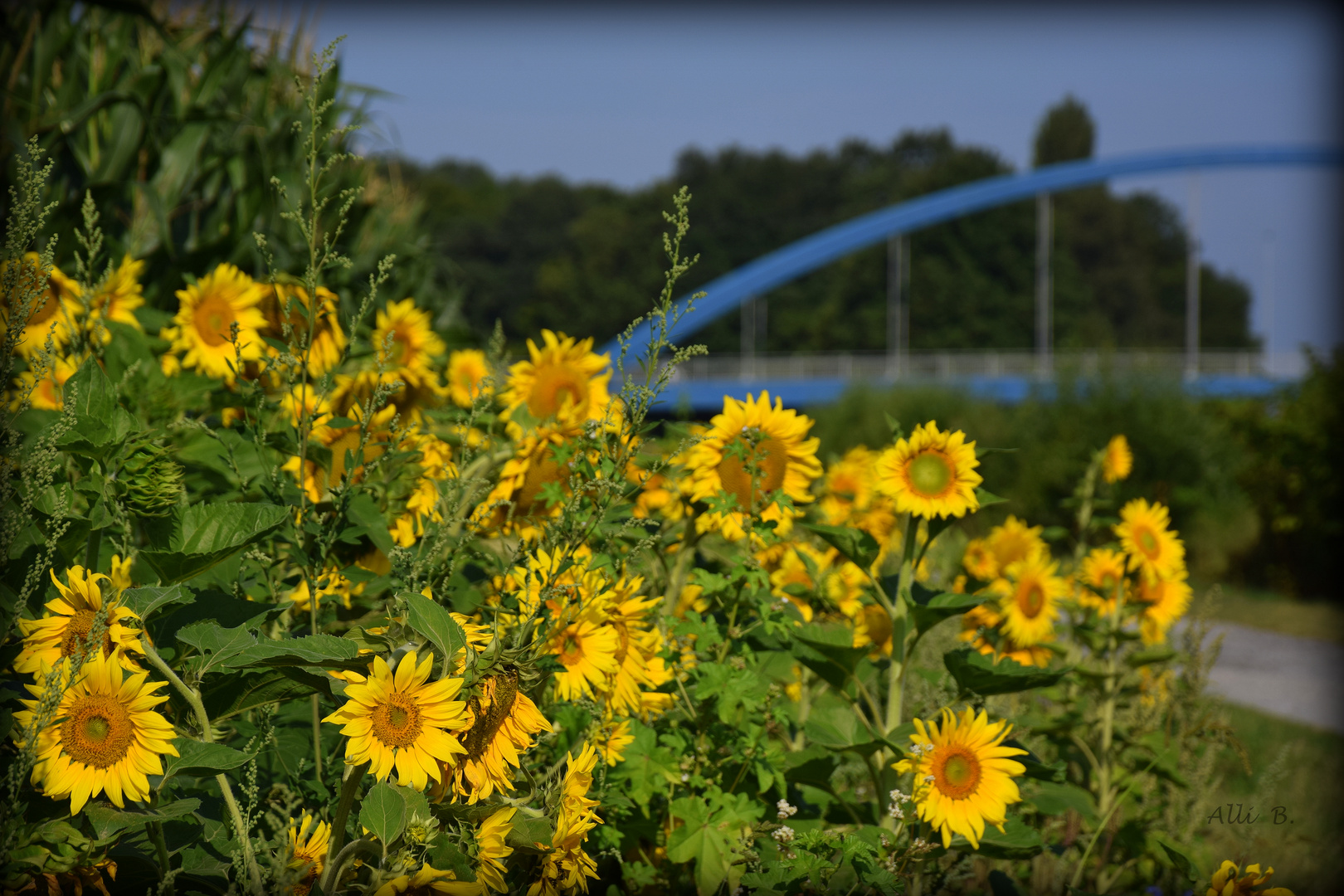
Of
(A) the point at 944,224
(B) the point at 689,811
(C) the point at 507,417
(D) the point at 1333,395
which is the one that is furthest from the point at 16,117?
(A) the point at 944,224

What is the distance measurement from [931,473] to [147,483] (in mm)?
1302

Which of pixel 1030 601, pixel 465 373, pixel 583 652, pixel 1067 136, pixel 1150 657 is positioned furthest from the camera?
pixel 1067 136

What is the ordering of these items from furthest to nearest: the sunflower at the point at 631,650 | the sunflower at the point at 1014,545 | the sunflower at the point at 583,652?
the sunflower at the point at 1014,545 → the sunflower at the point at 631,650 → the sunflower at the point at 583,652

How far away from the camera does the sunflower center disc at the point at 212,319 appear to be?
2129 mm

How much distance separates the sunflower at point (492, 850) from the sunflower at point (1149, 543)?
2095 mm

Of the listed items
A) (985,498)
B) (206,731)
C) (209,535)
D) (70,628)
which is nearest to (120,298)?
(209,535)

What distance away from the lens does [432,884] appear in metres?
1.17

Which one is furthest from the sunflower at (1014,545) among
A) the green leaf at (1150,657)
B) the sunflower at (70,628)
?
the sunflower at (70,628)

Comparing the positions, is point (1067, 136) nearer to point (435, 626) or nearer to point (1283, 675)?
point (1283, 675)

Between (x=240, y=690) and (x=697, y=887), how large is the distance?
0.79 meters

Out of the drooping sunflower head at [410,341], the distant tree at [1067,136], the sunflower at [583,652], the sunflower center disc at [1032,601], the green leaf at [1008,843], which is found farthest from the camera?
the distant tree at [1067,136]

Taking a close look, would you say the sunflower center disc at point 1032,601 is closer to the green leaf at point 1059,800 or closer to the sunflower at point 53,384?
the green leaf at point 1059,800

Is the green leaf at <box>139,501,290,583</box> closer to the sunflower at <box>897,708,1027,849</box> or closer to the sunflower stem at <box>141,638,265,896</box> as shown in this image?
the sunflower stem at <box>141,638,265,896</box>

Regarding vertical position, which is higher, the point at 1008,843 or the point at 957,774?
the point at 957,774
